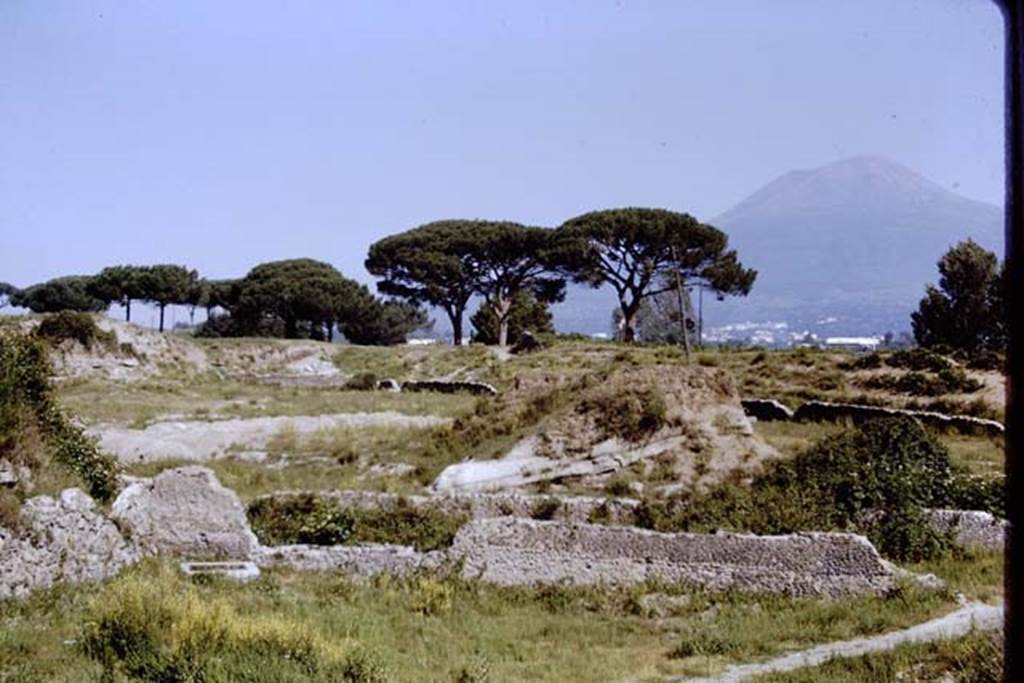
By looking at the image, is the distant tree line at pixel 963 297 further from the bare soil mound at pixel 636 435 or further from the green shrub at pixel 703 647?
the green shrub at pixel 703 647

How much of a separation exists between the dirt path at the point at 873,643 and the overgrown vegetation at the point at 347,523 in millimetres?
5252

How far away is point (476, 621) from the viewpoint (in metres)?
10.0

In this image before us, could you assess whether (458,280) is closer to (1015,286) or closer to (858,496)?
(858,496)

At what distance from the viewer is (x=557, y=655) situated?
8.83 m

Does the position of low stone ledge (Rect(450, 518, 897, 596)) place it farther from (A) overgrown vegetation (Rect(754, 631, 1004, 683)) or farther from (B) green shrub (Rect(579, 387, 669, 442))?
(B) green shrub (Rect(579, 387, 669, 442))

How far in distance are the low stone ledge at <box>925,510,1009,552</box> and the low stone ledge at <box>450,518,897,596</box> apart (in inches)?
75.7

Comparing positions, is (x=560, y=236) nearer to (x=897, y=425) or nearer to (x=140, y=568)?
(x=897, y=425)

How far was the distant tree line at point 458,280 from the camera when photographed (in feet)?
162

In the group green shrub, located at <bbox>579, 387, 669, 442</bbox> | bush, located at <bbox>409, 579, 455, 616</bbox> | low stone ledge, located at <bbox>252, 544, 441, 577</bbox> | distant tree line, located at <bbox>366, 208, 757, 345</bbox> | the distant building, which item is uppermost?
distant tree line, located at <bbox>366, 208, 757, 345</bbox>

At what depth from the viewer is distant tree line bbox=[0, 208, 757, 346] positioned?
4925 cm

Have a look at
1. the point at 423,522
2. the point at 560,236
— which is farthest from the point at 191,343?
the point at 423,522

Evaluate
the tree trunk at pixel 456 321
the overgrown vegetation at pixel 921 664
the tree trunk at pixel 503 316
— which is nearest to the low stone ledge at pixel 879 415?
the overgrown vegetation at pixel 921 664

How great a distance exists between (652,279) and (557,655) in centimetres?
4221

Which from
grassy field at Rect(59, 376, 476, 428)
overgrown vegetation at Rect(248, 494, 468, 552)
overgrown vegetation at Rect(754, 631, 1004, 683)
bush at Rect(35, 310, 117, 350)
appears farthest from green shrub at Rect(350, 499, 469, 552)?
bush at Rect(35, 310, 117, 350)
